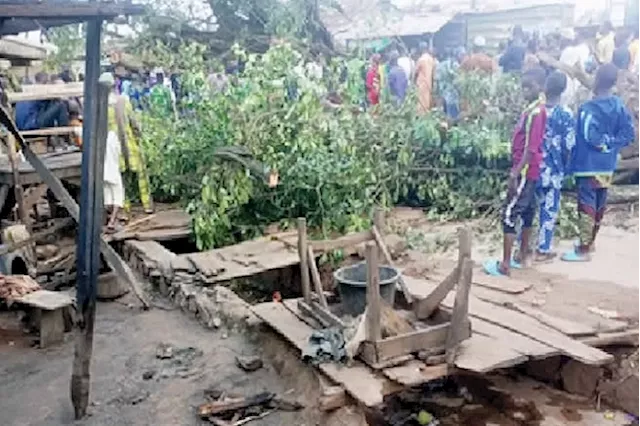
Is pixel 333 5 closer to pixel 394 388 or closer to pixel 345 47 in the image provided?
pixel 345 47

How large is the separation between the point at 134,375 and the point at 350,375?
188cm

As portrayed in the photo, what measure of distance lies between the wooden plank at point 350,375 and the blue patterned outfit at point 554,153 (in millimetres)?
2749

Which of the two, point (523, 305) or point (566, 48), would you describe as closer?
point (523, 305)

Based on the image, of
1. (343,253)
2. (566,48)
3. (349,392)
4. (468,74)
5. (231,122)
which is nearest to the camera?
(349,392)

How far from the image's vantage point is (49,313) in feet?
19.8

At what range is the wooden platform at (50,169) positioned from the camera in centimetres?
761

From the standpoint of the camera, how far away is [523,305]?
5.58m

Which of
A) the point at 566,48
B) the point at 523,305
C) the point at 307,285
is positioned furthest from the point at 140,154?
the point at 566,48

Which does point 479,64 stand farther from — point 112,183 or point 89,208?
point 89,208

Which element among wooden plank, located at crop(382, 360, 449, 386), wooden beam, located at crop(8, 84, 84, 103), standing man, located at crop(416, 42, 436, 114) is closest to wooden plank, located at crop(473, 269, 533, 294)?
wooden plank, located at crop(382, 360, 449, 386)

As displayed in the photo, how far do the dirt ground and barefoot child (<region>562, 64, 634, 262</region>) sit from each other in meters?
3.47

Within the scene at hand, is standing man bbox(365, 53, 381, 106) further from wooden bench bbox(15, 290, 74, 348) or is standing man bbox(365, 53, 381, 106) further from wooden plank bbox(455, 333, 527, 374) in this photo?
wooden plank bbox(455, 333, 527, 374)

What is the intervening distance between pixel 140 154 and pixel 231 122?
1.53 m

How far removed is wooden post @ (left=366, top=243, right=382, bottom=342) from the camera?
443 centimetres
